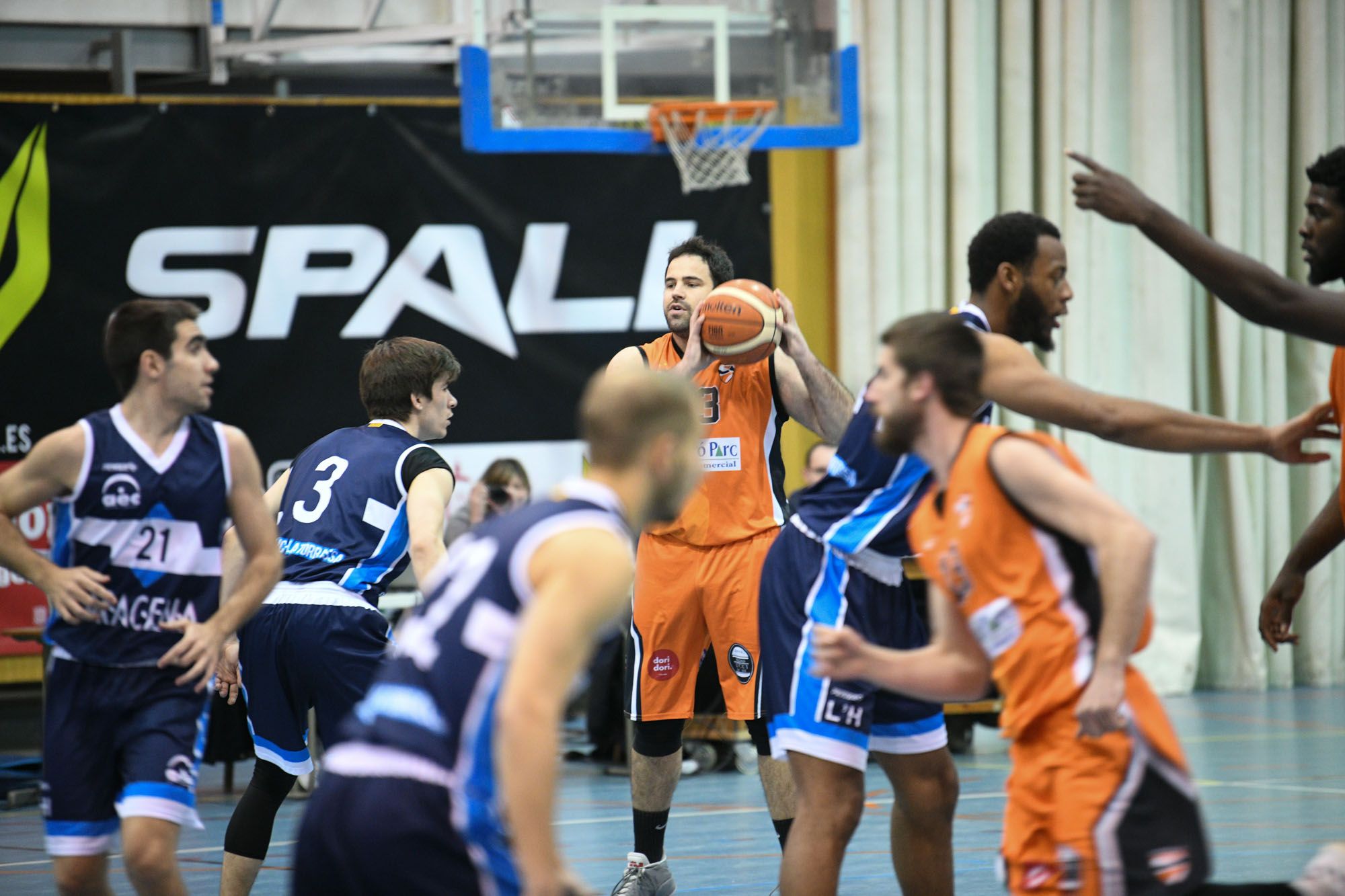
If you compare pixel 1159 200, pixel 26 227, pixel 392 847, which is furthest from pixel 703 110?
pixel 392 847

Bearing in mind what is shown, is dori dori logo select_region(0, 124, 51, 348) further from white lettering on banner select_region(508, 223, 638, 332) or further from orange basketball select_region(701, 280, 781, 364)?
orange basketball select_region(701, 280, 781, 364)

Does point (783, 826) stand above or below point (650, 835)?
above

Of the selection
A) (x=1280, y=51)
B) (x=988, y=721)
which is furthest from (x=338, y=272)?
(x=1280, y=51)

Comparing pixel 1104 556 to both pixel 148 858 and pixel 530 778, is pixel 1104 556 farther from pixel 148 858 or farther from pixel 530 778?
pixel 148 858

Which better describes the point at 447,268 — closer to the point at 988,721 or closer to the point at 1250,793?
the point at 988,721

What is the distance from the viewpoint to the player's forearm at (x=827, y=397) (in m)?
5.04

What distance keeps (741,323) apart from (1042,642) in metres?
2.31

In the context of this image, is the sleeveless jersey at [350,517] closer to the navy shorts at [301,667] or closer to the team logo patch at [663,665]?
the navy shorts at [301,667]

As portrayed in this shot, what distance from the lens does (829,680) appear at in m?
4.04

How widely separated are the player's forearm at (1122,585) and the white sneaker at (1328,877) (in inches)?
27.2

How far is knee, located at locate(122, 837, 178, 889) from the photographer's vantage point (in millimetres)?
3785

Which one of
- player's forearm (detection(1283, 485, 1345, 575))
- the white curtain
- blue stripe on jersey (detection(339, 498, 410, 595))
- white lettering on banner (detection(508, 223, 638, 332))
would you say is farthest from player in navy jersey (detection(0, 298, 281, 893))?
the white curtain

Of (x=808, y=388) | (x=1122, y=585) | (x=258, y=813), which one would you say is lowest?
(x=258, y=813)

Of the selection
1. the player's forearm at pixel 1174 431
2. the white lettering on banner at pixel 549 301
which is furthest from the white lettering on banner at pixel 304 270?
the player's forearm at pixel 1174 431
